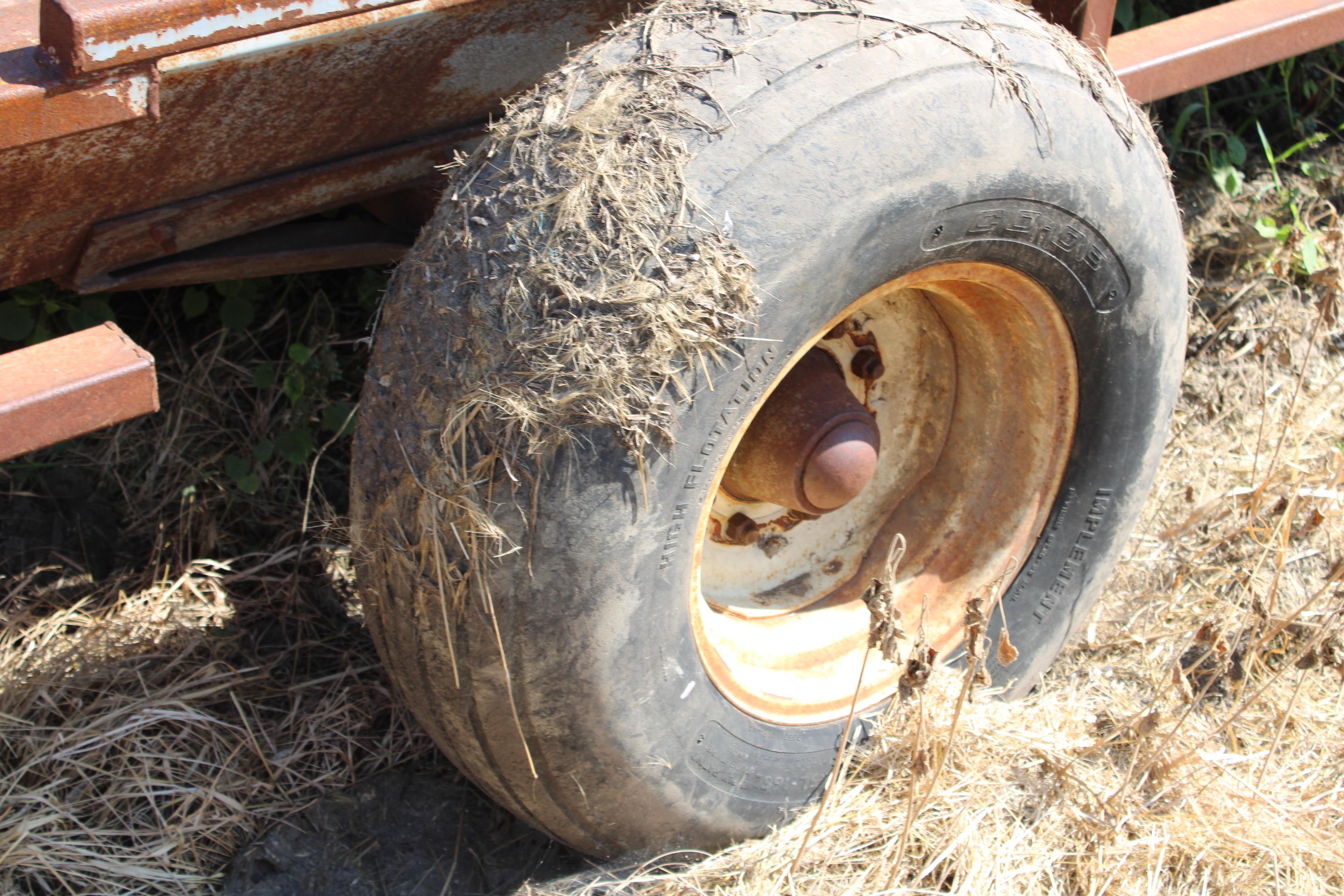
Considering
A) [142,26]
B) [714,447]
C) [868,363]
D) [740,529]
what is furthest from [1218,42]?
[142,26]

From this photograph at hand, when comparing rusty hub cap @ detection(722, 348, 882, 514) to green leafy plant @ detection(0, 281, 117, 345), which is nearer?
rusty hub cap @ detection(722, 348, 882, 514)

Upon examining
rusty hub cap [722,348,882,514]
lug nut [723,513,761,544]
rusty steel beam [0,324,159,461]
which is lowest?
lug nut [723,513,761,544]

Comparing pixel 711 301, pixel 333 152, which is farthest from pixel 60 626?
pixel 711 301

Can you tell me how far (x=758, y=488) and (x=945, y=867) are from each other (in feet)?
2.23

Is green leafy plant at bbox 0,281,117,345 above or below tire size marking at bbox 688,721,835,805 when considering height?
above

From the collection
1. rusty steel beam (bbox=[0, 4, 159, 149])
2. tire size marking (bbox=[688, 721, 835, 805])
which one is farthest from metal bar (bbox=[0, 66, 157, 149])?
tire size marking (bbox=[688, 721, 835, 805])

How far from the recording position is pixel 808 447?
5.84 ft

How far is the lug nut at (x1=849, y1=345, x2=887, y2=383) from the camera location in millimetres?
1983

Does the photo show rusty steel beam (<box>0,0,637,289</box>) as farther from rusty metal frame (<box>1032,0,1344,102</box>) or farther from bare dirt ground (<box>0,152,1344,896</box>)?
rusty metal frame (<box>1032,0,1344,102</box>)

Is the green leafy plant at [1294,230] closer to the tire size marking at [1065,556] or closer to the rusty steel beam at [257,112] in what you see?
the tire size marking at [1065,556]

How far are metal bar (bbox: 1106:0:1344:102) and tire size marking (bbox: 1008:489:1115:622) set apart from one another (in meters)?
0.72

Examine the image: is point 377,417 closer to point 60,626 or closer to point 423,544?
point 423,544

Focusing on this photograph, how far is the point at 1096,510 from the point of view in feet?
6.58

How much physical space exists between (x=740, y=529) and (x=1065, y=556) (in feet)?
1.92
